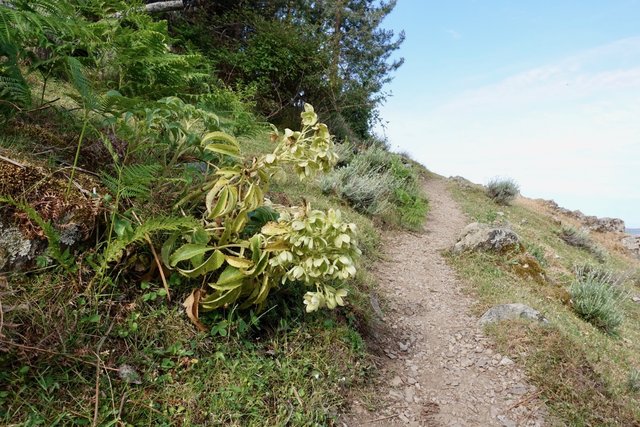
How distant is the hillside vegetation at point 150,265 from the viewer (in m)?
1.68

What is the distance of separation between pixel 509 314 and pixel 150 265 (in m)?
3.08

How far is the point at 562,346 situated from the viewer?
3.04 metres

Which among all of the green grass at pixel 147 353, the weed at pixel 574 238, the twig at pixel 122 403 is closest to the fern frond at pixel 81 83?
the green grass at pixel 147 353

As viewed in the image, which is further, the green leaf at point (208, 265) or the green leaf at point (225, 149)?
the green leaf at point (225, 149)

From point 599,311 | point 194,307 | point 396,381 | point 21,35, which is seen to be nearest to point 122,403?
point 194,307

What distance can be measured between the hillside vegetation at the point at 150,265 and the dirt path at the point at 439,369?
1.03 feet

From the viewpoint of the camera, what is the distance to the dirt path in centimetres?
252

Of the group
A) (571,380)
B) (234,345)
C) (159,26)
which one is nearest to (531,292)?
(571,380)

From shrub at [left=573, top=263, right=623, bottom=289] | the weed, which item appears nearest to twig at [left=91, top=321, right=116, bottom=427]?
shrub at [left=573, top=263, right=623, bottom=289]

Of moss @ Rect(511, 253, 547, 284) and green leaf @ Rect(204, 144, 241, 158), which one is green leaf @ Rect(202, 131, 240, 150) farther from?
moss @ Rect(511, 253, 547, 284)

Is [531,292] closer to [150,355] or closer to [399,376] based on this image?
[399,376]

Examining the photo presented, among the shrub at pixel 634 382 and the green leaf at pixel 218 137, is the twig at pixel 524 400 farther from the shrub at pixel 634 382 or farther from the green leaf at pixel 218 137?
the green leaf at pixel 218 137

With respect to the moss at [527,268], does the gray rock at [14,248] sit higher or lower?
lower

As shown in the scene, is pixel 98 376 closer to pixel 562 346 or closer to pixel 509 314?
pixel 562 346
